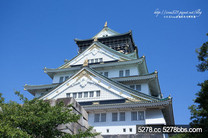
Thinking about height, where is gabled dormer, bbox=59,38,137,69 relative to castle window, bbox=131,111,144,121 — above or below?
above

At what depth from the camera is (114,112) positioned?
22656mm

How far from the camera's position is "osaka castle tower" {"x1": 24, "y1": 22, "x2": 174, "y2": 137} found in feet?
70.4

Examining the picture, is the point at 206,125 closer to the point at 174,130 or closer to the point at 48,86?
the point at 174,130

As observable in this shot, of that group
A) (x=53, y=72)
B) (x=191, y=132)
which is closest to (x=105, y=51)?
(x=53, y=72)

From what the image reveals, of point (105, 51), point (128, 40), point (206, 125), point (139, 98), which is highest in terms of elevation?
point (128, 40)

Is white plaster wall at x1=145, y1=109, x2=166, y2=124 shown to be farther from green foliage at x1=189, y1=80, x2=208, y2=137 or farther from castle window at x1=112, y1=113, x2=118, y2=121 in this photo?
green foliage at x1=189, y1=80, x2=208, y2=137

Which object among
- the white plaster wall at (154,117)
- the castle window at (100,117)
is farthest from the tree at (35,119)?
the castle window at (100,117)

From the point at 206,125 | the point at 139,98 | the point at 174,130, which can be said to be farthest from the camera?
the point at 139,98

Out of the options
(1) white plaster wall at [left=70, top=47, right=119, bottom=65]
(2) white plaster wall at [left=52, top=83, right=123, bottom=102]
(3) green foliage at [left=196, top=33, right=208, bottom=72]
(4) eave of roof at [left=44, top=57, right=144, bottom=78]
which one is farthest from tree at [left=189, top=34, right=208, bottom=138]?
(1) white plaster wall at [left=70, top=47, right=119, bottom=65]

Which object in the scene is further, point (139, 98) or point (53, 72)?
point (53, 72)

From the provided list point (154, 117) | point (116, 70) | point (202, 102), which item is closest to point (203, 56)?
point (202, 102)

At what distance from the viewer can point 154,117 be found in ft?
69.6

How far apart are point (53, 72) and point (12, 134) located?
26.6 m

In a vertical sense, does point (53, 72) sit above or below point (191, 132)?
above
